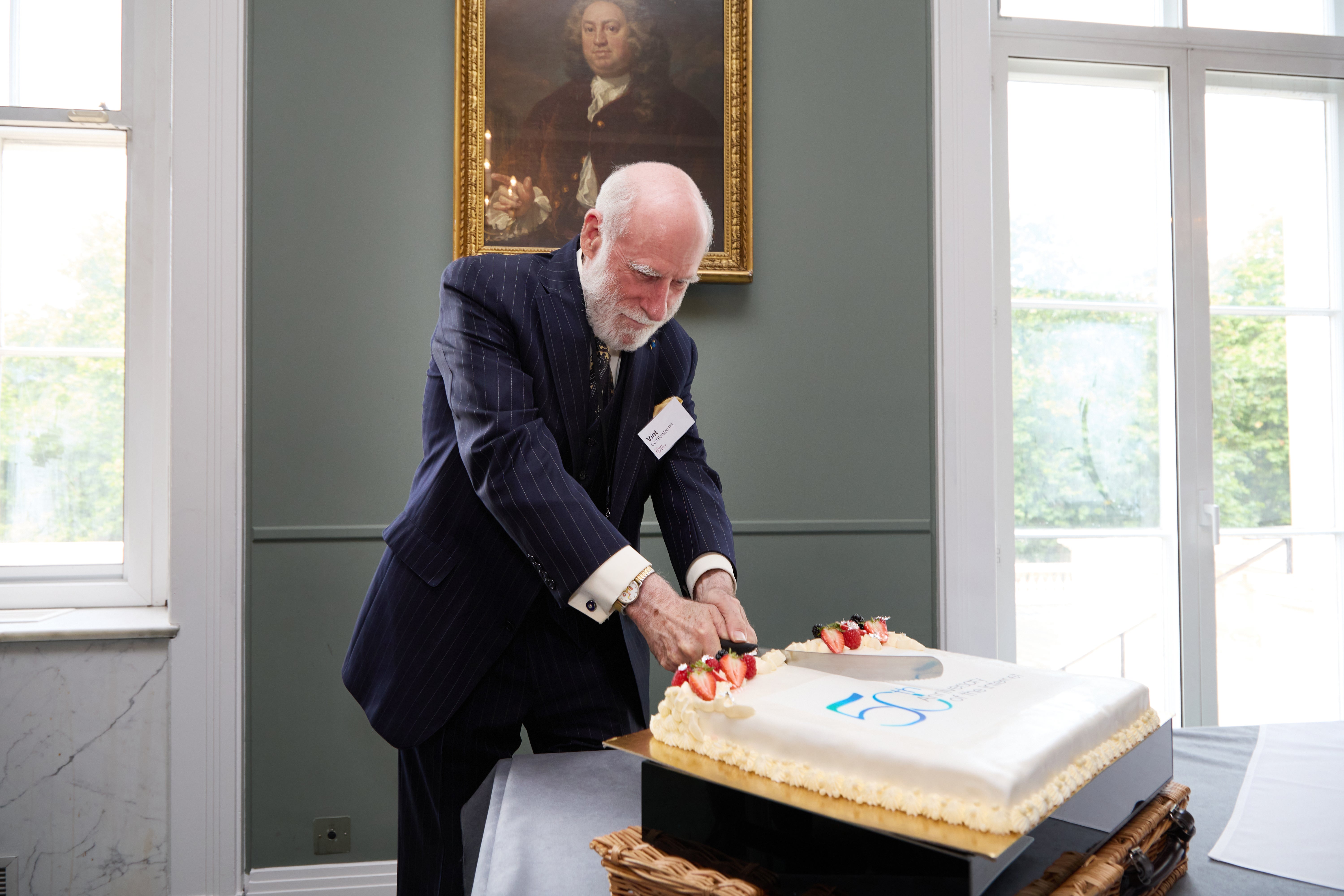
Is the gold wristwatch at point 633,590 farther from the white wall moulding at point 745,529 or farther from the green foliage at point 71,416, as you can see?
the green foliage at point 71,416

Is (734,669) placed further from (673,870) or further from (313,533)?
(313,533)

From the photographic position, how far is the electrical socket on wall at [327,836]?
6.89 feet

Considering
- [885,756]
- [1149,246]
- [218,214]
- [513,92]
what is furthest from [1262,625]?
[218,214]

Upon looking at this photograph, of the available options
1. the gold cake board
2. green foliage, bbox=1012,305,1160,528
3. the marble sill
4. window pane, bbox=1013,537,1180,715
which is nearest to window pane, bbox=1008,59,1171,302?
green foliage, bbox=1012,305,1160,528

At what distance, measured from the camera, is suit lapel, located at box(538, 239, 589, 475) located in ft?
4.31

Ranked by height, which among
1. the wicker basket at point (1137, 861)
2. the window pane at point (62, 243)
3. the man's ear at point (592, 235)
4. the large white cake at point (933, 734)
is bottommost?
the wicker basket at point (1137, 861)

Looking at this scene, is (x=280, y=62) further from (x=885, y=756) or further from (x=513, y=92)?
(x=885, y=756)

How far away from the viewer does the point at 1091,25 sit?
2572 millimetres

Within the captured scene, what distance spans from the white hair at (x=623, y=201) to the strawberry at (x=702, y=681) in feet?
2.39

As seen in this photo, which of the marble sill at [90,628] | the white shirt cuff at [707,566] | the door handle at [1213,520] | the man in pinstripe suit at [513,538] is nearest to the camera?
the man in pinstripe suit at [513,538]

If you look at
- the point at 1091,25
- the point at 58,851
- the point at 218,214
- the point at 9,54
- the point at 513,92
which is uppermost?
the point at 1091,25

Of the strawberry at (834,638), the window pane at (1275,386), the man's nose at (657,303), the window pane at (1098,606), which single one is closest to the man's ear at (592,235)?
the man's nose at (657,303)

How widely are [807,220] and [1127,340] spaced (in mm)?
1246

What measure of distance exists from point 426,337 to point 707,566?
1.23m
